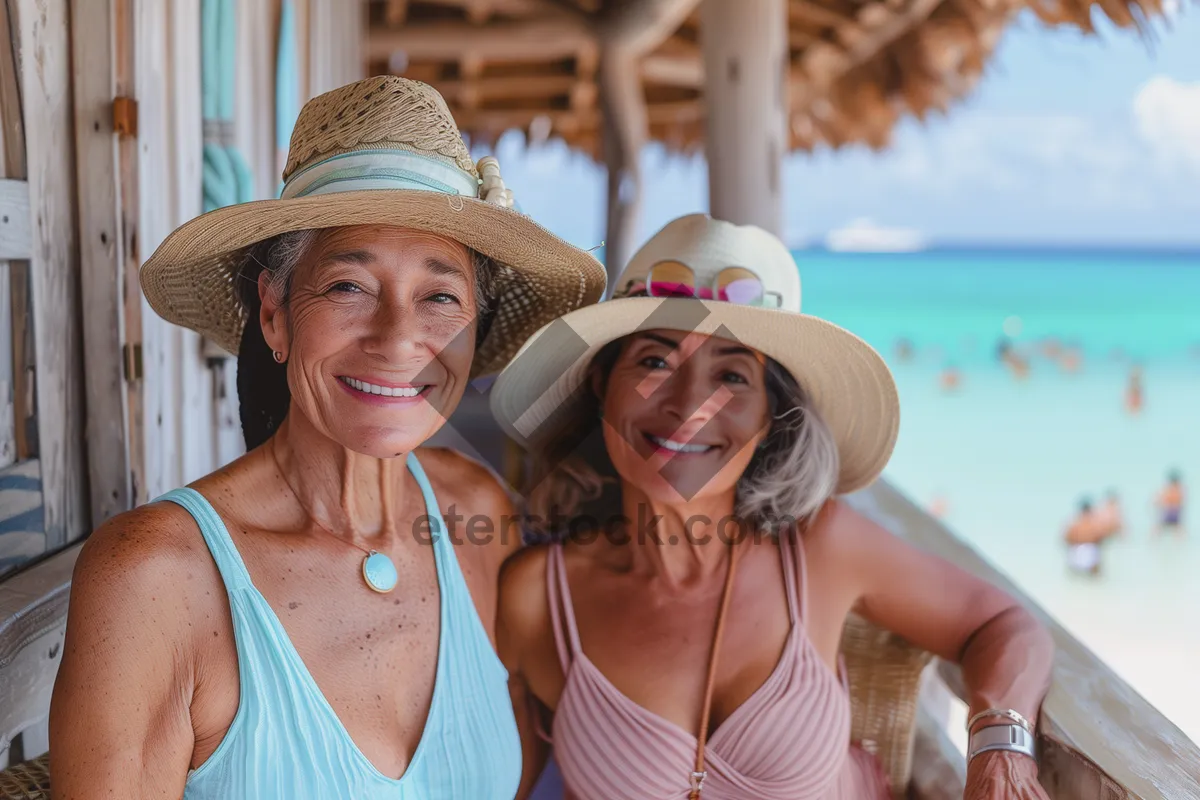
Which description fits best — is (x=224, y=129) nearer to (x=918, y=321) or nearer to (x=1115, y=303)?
(x=918, y=321)

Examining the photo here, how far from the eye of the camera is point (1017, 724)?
1536 mm

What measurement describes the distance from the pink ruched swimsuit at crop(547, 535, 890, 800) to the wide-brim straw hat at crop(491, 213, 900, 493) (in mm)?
480

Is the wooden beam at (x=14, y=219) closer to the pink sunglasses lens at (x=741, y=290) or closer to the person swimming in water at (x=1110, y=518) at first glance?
the pink sunglasses lens at (x=741, y=290)

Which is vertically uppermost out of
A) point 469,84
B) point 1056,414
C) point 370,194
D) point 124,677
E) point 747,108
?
point 469,84

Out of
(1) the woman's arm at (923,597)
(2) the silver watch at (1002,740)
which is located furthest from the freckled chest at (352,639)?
(2) the silver watch at (1002,740)

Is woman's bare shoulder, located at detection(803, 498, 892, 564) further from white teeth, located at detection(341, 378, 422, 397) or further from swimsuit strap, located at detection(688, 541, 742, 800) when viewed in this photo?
white teeth, located at detection(341, 378, 422, 397)

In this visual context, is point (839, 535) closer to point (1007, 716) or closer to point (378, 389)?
point (1007, 716)

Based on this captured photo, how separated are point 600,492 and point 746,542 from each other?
33 centimetres

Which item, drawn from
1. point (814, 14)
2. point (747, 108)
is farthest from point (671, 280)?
point (814, 14)

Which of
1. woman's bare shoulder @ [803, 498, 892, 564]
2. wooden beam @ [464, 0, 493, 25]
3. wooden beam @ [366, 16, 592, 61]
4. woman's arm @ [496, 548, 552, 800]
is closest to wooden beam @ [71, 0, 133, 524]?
woman's arm @ [496, 548, 552, 800]

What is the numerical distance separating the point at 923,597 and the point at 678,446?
0.59m

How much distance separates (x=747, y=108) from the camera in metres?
3.39

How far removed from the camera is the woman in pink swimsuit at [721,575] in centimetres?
159

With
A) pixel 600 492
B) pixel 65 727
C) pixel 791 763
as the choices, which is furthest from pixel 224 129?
pixel 791 763
